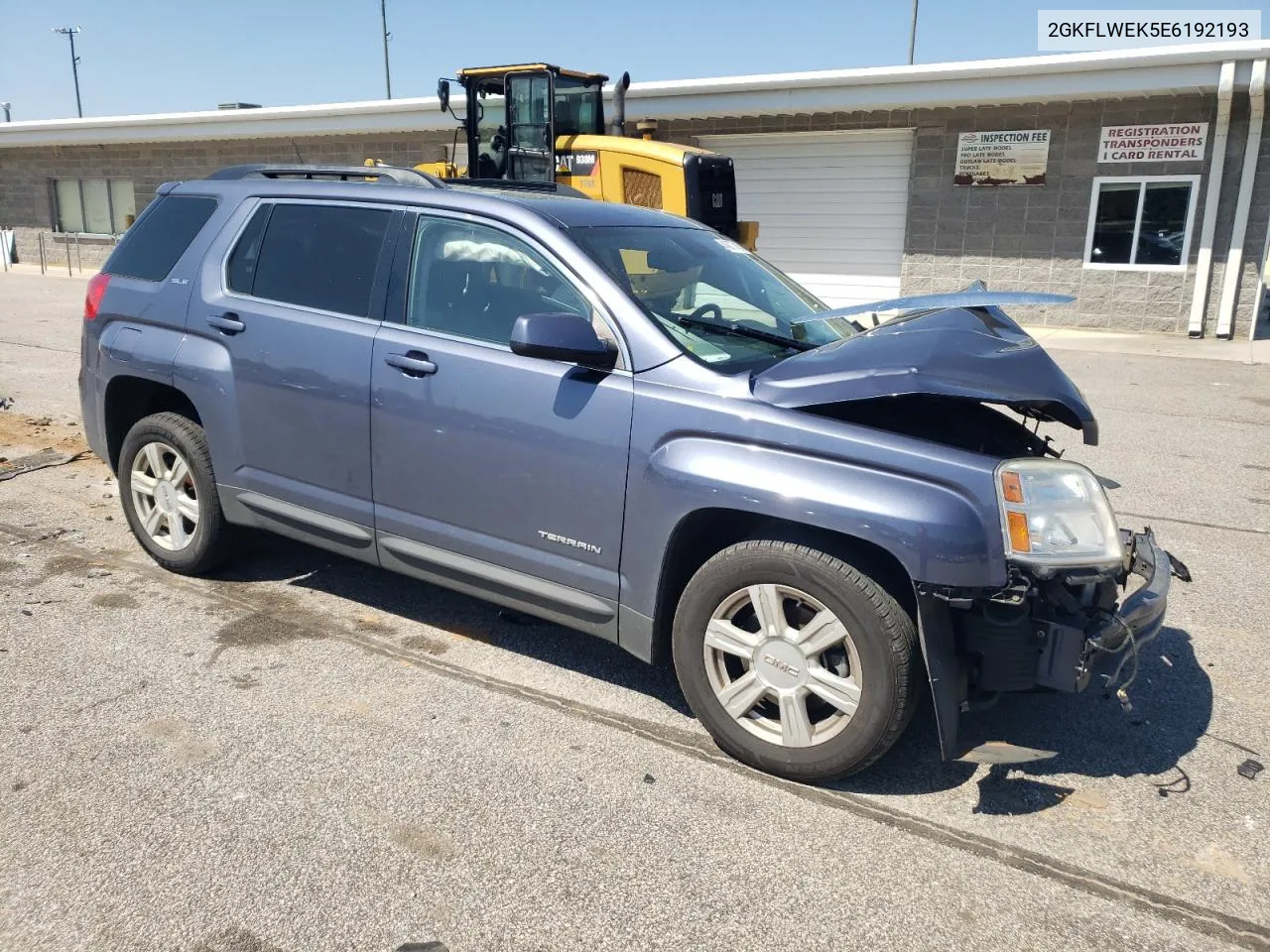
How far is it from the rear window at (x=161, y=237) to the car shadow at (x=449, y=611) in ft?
4.50

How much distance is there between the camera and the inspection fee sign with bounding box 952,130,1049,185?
54.2 ft

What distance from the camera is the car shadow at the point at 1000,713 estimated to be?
3.23 metres

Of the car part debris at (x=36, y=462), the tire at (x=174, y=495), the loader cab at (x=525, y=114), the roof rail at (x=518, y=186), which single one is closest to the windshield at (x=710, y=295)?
the roof rail at (x=518, y=186)

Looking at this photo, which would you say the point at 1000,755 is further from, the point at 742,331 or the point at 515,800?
the point at 742,331

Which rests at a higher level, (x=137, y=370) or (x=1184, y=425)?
(x=137, y=370)

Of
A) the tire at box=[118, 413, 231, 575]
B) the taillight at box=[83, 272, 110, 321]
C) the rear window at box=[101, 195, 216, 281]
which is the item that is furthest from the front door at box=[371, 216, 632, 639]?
the taillight at box=[83, 272, 110, 321]

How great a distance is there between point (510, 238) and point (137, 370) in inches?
83.0

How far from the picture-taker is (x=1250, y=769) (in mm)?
3305

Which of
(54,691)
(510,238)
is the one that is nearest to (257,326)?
(510,238)

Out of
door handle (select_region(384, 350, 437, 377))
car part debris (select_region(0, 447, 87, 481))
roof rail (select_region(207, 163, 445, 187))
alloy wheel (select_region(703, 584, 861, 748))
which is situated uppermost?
roof rail (select_region(207, 163, 445, 187))

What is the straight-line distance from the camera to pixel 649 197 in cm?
1226

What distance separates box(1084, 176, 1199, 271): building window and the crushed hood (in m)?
14.9

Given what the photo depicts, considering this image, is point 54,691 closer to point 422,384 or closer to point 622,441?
point 422,384

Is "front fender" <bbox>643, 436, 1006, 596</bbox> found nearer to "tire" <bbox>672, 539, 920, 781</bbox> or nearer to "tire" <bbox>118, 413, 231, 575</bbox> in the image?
"tire" <bbox>672, 539, 920, 781</bbox>
